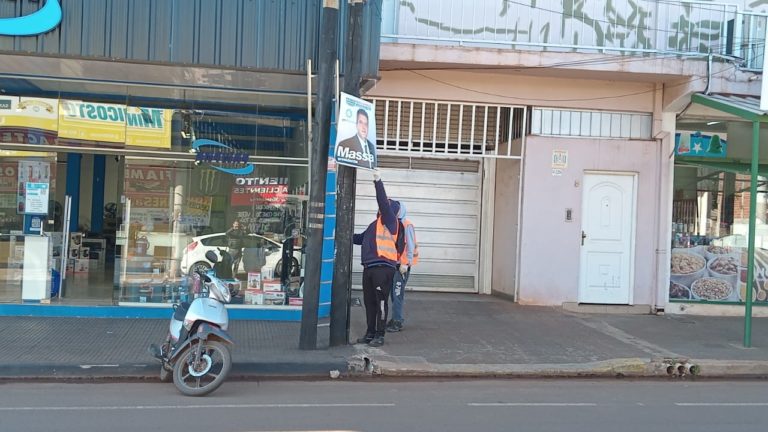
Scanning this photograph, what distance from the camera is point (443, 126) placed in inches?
480

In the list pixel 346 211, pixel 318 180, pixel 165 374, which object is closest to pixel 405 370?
pixel 346 211

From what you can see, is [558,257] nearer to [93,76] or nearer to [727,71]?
[727,71]

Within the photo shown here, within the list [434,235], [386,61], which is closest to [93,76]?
[386,61]

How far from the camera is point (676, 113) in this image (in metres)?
11.7

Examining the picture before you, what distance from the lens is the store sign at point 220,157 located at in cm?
1052

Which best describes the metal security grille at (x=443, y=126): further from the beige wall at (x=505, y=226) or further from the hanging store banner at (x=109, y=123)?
the hanging store banner at (x=109, y=123)

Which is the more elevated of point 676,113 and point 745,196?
point 676,113

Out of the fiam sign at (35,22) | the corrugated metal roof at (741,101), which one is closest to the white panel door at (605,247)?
the corrugated metal roof at (741,101)

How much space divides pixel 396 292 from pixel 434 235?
3.74 metres

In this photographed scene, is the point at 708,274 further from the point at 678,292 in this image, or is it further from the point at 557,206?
the point at 557,206

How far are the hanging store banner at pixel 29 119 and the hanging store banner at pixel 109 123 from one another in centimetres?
15

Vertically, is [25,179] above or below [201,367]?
above

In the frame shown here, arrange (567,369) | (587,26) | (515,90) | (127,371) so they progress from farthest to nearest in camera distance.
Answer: (515,90) → (587,26) → (567,369) → (127,371)

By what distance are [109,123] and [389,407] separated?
6758 millimetres
